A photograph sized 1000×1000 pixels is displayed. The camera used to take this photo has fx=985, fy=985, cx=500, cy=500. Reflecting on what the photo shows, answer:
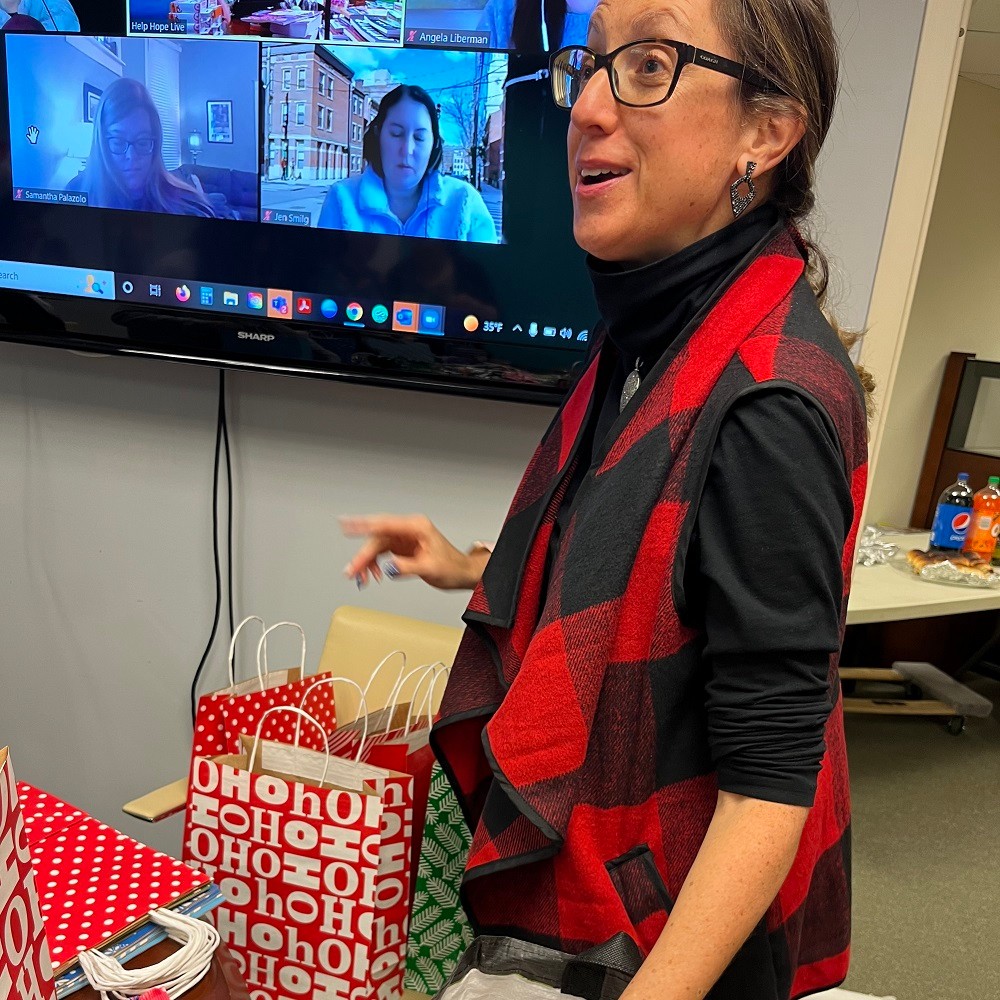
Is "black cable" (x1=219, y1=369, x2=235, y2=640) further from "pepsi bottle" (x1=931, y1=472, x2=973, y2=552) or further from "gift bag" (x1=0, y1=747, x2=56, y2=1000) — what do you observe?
"pepsi bottle" (x1=931, y1=472, x2=973, y2=552)

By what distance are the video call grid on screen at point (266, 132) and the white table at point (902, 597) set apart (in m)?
1.71

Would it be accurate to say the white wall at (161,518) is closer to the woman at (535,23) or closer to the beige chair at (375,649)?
the beige chair at (375,649)

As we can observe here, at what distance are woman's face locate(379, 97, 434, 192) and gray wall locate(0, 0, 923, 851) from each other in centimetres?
42

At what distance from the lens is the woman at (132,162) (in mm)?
1793

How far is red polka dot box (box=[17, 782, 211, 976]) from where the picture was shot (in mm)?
961

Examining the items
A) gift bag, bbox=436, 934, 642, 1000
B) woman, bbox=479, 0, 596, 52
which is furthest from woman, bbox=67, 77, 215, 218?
gift bag, bbox=436, 934, 642, 1000

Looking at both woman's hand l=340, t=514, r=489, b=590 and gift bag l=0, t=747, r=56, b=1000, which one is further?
woman's hand l=340, t=514, r=489, b=590

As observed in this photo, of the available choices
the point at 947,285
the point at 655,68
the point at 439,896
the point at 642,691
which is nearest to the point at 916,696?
the point at 947,285

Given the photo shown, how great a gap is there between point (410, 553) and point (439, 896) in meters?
0.46

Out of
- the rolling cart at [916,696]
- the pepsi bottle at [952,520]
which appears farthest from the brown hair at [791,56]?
the rolling cart at [916,696]

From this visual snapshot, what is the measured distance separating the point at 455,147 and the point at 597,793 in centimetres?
114

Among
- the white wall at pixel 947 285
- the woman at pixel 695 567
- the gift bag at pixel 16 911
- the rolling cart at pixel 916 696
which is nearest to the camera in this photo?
the gift bag at pixel 16 911

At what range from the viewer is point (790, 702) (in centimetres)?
79

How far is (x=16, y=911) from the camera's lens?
0.70 meters
